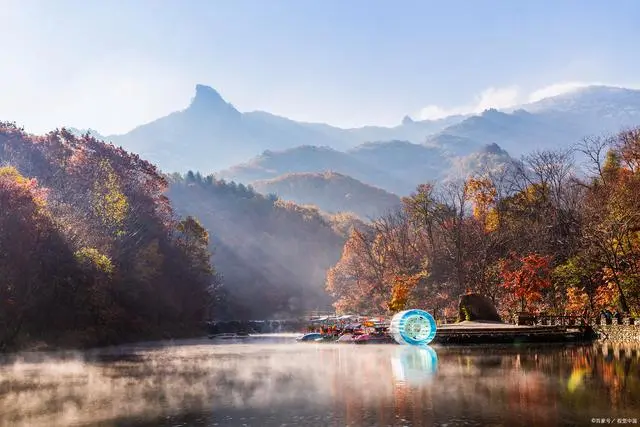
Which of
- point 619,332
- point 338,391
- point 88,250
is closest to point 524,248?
point 619,332

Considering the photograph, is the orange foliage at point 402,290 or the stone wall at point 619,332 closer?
the stone wall at point 619,332

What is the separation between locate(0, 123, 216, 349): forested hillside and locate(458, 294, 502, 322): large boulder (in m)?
39.9

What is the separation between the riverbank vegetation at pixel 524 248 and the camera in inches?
2758

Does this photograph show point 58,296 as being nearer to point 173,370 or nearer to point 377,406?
point 173,370

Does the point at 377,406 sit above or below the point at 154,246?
below

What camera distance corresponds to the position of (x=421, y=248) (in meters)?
116

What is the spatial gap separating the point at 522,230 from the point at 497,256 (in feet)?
17.8

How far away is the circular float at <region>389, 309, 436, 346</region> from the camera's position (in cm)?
6372

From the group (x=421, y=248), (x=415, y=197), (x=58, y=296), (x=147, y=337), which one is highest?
(x=415, y=197)

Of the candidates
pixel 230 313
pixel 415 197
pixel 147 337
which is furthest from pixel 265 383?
pixel 230 313

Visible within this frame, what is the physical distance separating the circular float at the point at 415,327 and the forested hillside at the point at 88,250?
33387 mm

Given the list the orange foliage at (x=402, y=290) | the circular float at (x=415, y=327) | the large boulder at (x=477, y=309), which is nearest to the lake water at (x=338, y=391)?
the circular float at (x=415, y=327)

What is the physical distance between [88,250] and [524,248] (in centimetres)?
5875

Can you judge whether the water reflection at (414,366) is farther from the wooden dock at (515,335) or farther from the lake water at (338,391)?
the wooden dock at (515,335)
